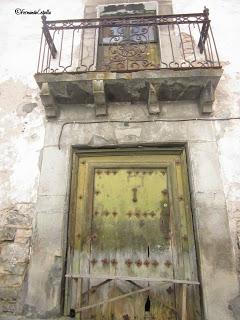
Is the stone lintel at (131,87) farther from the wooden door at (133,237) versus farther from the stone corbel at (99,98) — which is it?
the wooden door at (133,237)

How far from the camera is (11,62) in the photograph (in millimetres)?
5410

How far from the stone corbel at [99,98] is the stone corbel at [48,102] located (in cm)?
61

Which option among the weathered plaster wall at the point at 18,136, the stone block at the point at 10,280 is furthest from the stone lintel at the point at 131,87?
the stone block at the point at 10,280

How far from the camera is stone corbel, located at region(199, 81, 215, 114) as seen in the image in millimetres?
4434

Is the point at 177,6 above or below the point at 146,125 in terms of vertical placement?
above

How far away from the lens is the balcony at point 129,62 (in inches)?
173

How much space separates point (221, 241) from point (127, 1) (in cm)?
460

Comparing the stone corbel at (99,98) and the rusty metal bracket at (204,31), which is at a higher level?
the rusty metal bracket at (204,31)

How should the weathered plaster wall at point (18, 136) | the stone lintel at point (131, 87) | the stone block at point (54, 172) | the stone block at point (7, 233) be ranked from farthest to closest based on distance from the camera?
the stone lintel at point (131, 87), the stone block at point (54, 172), the stone block at point (7, 233), the weathered plaster wall at point (18, 136)

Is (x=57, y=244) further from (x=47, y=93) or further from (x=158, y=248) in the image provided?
(x=47, y=93)

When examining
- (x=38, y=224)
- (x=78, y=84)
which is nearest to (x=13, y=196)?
(x=38, y=224)

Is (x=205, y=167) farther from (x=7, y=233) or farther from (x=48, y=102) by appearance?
(x=7, y=233)

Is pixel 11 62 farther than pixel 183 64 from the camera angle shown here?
Yes

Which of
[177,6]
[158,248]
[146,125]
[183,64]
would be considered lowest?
[158,248]
